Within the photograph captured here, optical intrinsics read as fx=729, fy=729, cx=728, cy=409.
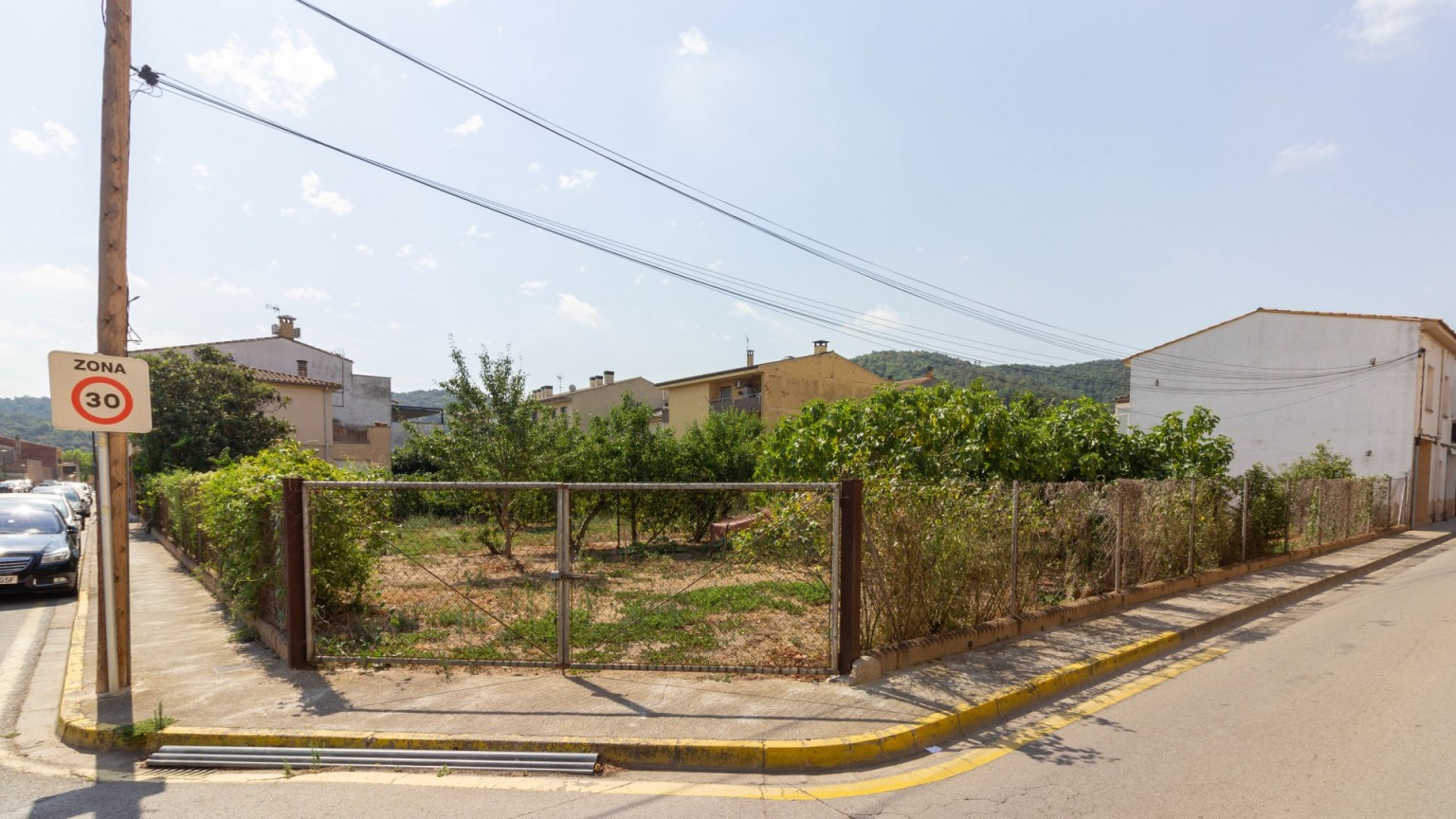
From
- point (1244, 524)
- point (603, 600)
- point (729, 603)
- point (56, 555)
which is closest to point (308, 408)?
point (56, 555)

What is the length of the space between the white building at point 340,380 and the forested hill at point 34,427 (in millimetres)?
→ 81509

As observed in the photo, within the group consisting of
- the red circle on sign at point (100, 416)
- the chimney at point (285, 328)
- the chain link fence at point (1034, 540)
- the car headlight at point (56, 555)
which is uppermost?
the chimney at point (285, 328)

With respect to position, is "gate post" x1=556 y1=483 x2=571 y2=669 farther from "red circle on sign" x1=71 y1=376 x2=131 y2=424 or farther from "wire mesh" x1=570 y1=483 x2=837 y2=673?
"red circle on sign" x1=71 y1=376 x2=131 y2=424

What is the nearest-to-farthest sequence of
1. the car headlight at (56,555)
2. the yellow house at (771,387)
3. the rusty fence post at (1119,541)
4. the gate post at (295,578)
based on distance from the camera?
the gate post at (295,578)
the rusty fence post at (1119,541)
the car headlight at (56,555)
the yellow house at (771,387)

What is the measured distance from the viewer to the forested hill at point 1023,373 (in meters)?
55.0

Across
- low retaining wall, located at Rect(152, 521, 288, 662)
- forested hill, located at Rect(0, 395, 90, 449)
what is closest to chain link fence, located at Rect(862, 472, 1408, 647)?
low retaining wall, located at Rect(152, 521, 288, 662)

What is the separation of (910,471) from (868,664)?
3.98 meters

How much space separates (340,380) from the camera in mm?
44531

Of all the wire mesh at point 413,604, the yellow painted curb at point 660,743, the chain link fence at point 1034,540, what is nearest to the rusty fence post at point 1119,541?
the chain link fence at point 1034,540

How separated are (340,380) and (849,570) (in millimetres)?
45966

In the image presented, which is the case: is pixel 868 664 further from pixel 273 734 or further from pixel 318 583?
pixel 318 583

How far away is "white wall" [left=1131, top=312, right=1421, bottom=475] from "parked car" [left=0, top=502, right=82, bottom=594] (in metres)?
34.7

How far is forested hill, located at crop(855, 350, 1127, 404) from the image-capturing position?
55000mm

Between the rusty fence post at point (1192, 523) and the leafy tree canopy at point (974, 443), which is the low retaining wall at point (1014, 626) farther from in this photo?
the leafy tree canopy at point (974, 443)
